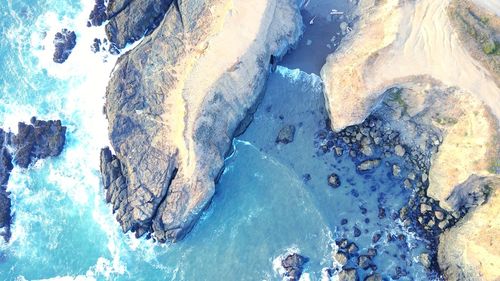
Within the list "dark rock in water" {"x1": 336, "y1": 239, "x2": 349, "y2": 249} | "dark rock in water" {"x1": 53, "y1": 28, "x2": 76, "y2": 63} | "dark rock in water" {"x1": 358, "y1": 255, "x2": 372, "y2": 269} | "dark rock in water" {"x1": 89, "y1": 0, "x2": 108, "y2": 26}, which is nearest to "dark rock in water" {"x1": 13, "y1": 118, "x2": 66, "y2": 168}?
"dark rock in water" {"x1": 53, "y1": 28, "x2": 76, "y2": 63}

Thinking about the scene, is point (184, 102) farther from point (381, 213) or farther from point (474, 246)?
point (474, 246)

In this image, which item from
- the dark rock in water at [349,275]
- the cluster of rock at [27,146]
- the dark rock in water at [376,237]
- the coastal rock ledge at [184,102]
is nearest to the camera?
the coastal rock ledge at [184,102]

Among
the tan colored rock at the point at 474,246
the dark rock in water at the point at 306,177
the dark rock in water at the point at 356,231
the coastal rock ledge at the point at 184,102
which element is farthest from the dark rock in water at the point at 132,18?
the tan colored rock at the point at 474,246

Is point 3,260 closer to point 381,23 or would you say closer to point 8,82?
point 8,82

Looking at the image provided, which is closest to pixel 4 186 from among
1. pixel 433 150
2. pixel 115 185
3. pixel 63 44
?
pixel 115 185

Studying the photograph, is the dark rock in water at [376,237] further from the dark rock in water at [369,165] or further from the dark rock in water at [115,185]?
the dark rock in water at [115,185]

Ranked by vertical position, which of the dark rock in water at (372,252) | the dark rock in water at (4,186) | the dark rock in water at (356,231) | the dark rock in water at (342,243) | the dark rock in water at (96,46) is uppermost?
the dark rock in water at (96,46)
